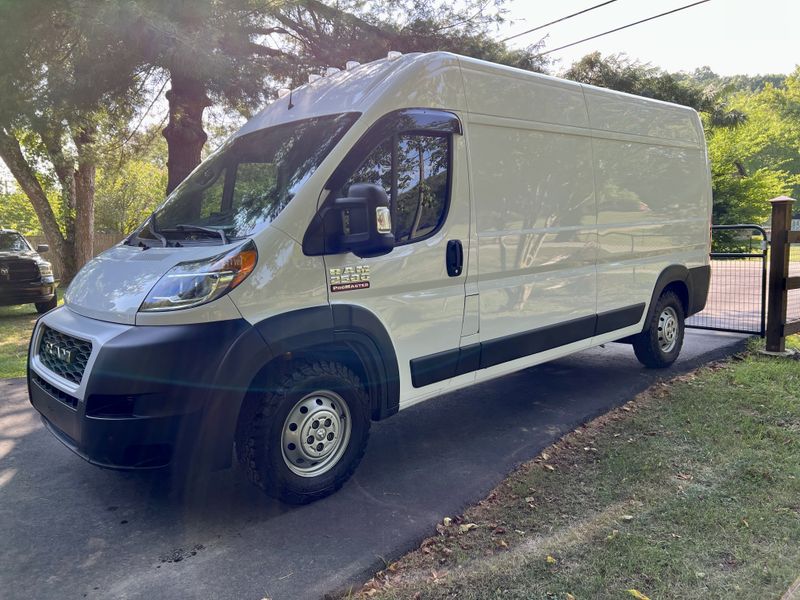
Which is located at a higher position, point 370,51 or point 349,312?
point 370,51

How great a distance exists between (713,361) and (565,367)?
1624 millimetres

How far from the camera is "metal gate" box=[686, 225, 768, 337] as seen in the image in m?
7.50

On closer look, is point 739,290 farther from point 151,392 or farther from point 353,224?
point 151,392

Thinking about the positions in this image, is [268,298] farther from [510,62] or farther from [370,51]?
[510,62]

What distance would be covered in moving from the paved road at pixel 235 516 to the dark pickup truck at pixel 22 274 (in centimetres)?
674

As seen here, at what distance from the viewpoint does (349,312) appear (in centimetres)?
353

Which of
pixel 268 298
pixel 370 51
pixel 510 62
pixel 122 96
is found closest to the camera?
pixel 268 298

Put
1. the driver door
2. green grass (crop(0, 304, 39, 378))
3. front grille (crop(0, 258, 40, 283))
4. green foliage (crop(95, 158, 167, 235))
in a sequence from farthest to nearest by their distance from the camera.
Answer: green foliage (crop(95, 158, 167, 235)) < front grille (crop(0, 258, 40, 283)) < green grass (crop(0, 304, 39, 378)) < the driver door

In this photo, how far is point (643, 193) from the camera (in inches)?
228

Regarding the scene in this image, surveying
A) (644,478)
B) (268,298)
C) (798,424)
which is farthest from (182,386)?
(798,424)

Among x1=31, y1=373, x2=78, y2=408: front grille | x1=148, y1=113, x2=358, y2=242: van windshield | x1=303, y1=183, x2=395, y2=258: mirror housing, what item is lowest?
x1=31, y1=373, x2=78, y2=408: front grille

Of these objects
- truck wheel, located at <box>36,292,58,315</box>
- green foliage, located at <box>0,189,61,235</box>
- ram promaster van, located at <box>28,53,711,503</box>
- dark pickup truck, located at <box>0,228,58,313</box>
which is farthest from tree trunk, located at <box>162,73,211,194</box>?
green foliage, located at <box>0,189,61,235</box>

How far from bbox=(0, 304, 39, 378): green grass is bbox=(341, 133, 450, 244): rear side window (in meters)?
5.34

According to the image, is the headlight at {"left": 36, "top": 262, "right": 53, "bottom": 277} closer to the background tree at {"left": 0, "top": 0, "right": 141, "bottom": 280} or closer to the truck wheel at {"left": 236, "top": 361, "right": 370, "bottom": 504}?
the background tree at {"left": 0, "top": 0, "right": 141, "bottom": 280}
